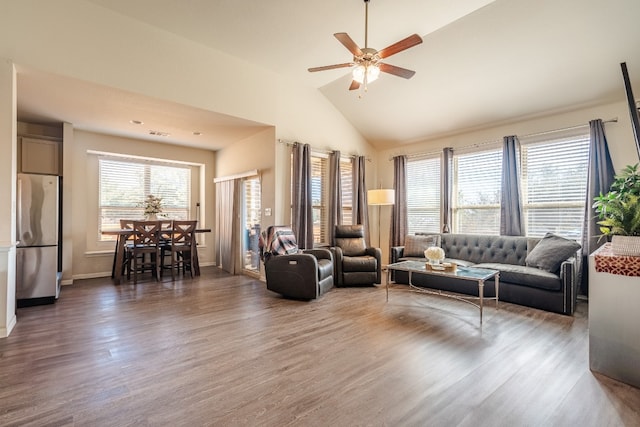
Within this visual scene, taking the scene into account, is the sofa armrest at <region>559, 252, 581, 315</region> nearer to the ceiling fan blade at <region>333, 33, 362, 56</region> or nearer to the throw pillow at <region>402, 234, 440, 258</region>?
the throw pillow at <region>402, 234, 440, 258</region>

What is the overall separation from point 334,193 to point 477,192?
8.09 feet

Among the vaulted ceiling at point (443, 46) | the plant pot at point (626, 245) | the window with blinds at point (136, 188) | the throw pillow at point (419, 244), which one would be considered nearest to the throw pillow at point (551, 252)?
the throw pillow at point (419, 244)

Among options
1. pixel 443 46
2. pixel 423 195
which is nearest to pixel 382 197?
pixel 423 195

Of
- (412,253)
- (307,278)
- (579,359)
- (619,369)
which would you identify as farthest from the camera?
(412,253)

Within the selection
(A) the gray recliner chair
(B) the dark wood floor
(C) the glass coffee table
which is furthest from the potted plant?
(A) the gray recliner chair

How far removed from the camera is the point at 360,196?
6047 mm

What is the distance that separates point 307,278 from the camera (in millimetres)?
4008

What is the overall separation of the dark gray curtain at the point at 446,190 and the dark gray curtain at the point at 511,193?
845mm

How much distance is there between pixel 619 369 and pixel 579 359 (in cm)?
30

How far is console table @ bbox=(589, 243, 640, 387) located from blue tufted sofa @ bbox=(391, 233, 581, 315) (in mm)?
1418

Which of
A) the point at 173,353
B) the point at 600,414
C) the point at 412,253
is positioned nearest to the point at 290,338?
the point at 173,353

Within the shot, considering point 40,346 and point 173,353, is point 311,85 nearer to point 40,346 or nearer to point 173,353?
point 173,353

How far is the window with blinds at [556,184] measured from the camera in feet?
13.7

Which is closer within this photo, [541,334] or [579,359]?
[579,359]
